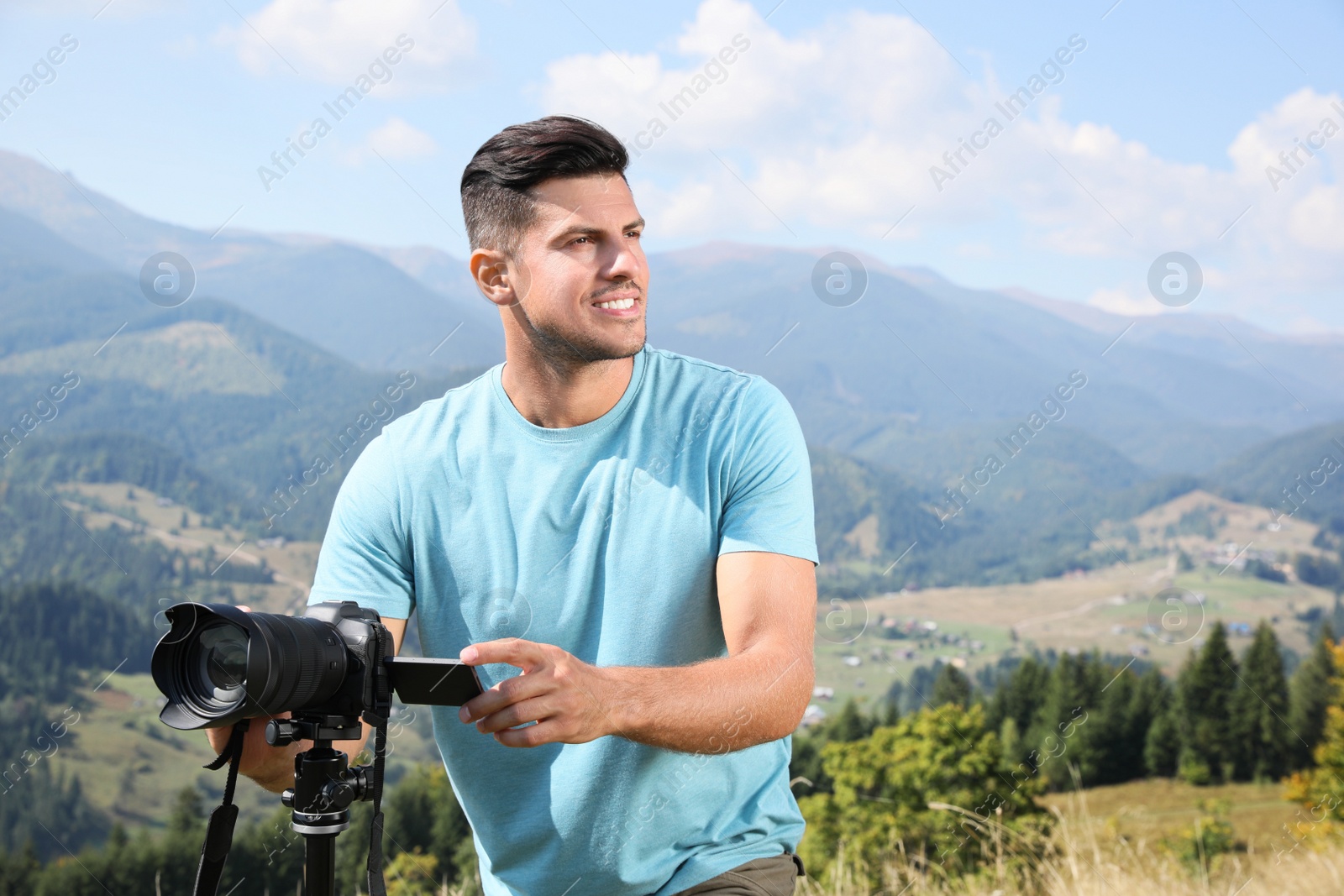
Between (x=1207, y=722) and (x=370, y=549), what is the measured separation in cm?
6810

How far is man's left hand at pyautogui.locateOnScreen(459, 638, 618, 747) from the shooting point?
1.69 metres

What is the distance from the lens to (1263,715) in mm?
60969

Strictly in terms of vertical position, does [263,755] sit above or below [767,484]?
below

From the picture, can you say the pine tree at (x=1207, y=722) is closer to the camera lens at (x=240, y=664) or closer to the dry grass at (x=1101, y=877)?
the dry grass at (x=1101, y=877)

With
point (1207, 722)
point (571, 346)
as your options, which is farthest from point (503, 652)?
point (1207, 722)

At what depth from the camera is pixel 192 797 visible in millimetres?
59344

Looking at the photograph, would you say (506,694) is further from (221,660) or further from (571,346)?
(571,346)

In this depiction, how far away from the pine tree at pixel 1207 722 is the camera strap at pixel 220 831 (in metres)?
67.4

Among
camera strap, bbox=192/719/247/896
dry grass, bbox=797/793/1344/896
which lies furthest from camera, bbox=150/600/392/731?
dry grass, bbox=797/793/1344/896

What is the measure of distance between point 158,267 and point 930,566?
183 meters

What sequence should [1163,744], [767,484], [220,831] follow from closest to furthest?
[220,831] → [767,484] → [1163,744]

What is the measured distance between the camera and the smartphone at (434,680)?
1.69 m

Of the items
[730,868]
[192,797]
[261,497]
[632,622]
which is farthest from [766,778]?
[261,497]

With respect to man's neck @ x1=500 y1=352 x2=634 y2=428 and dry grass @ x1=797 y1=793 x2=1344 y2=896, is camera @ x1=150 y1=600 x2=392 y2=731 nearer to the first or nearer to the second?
man's neck @ x1=500 y1=352 x2=634 y2=428
